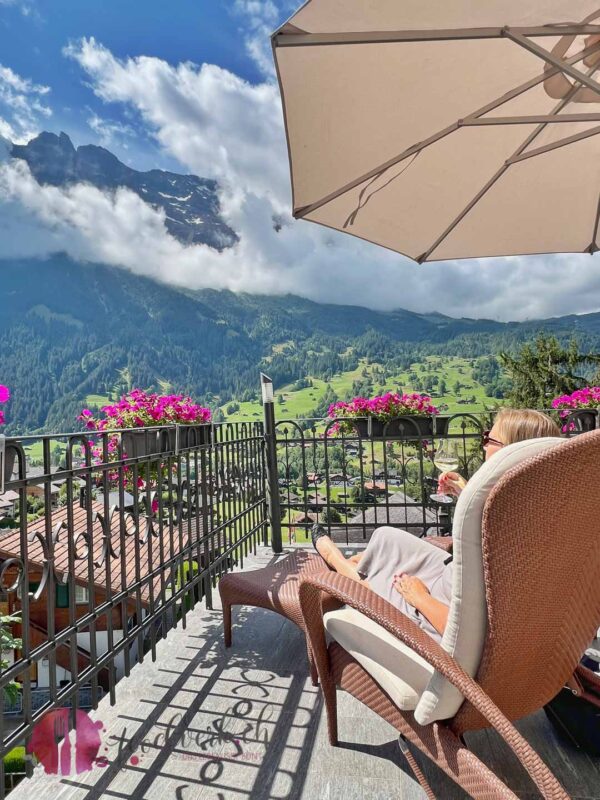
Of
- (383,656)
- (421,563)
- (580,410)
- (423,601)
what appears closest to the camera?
(383,656)

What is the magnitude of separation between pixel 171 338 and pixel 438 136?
105906mm

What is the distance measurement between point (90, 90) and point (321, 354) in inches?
3672

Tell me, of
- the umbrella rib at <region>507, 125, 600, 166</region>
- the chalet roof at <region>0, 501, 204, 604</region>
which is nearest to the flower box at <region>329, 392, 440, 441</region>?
the chalet roof at <region>0, 501, 204, 604</region>

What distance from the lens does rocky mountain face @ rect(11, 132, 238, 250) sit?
121m

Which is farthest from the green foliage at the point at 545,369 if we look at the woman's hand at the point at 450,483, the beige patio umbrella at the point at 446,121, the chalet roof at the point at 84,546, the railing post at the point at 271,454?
the chalet roof at the point at 84,546

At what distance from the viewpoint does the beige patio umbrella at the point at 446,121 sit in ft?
5.71

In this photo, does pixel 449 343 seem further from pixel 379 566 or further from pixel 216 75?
pixel 216 75

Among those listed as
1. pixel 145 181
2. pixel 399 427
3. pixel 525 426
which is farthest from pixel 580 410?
pixel 145 181

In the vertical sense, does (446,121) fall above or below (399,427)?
above

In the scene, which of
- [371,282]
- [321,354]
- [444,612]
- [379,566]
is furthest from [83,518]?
[371,282]

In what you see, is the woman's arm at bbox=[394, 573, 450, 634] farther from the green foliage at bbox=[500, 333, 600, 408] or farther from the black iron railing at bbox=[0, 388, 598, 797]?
the green foliage at bbox=[500, 333, 600, 408]

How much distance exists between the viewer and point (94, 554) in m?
2.12

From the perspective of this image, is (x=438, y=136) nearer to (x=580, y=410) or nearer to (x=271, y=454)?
(x=580, y=410)

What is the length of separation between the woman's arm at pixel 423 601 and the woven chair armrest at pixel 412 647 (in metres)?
0.18
